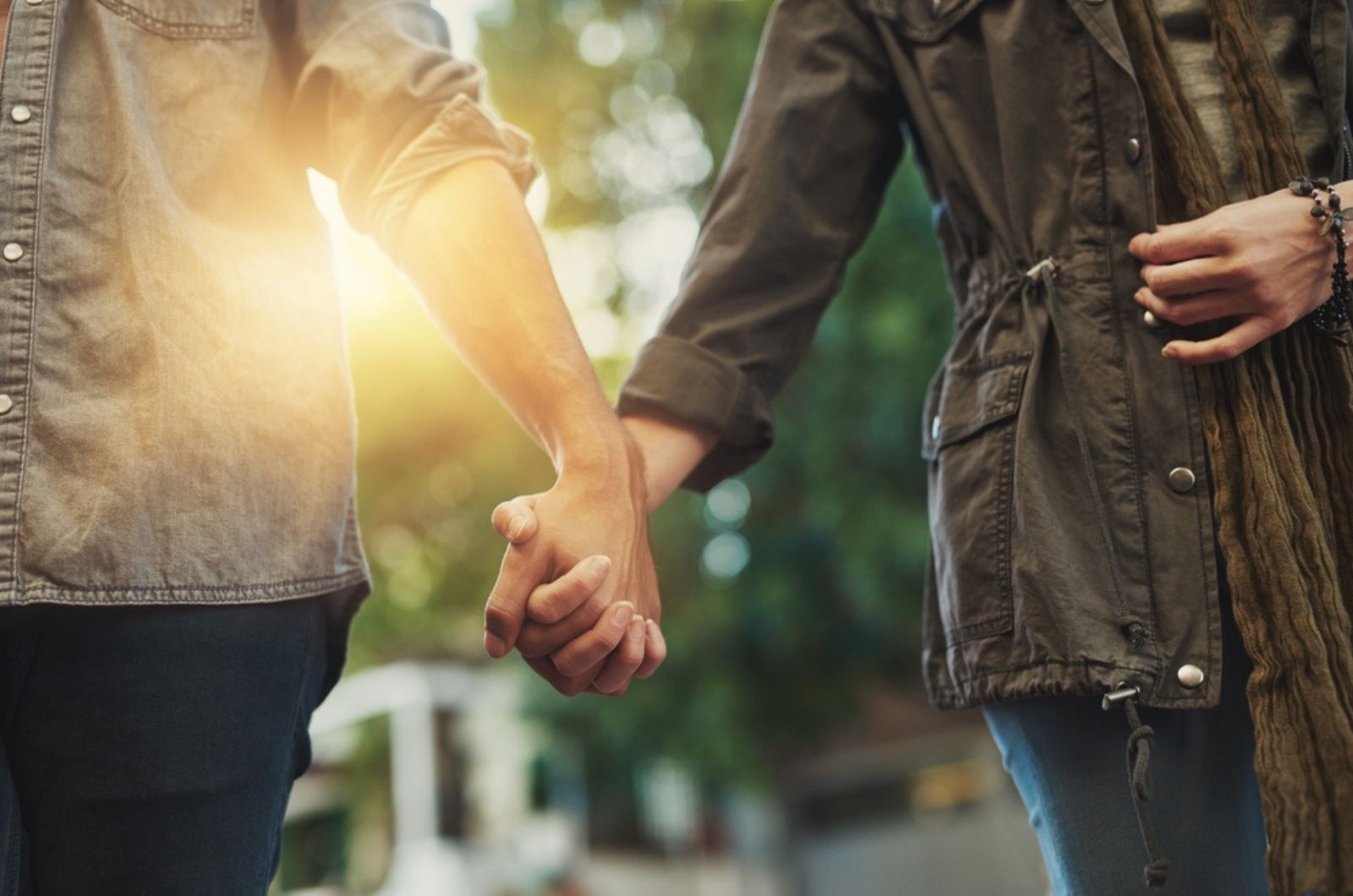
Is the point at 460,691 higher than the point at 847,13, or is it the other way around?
the point at 847,13

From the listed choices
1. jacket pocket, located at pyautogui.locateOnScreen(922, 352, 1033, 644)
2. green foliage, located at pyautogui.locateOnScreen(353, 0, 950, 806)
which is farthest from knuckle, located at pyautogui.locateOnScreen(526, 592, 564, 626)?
green foliage, located at pyautogui.locateOnScreen(353, 0, 950, 806)

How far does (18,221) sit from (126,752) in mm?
545

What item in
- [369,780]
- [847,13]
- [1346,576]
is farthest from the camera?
[369,780]

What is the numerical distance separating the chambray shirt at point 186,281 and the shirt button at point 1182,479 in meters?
0.95

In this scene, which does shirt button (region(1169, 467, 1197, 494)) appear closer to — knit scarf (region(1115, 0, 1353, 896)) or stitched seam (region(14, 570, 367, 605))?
knit scarf (region(1115, 0, 1353, 896))

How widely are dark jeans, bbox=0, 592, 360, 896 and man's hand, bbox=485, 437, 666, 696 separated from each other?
13.3 inches

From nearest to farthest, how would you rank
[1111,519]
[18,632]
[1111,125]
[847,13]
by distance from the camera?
[18,632]
[1111,519]
[1111,125]
[847,13]

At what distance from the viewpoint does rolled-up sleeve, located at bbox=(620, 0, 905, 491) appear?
1952 mm

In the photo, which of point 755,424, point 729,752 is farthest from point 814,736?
point 755,424

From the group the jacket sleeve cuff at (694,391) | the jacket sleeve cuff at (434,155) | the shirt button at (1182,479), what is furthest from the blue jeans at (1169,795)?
the jacket sleeve cuff at (434,155)

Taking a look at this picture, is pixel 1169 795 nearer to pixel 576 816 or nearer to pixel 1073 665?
pixel 1073 665

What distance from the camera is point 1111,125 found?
1679 millimetres

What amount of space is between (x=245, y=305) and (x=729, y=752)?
8520 mm

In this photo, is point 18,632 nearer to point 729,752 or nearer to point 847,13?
point 847,13
